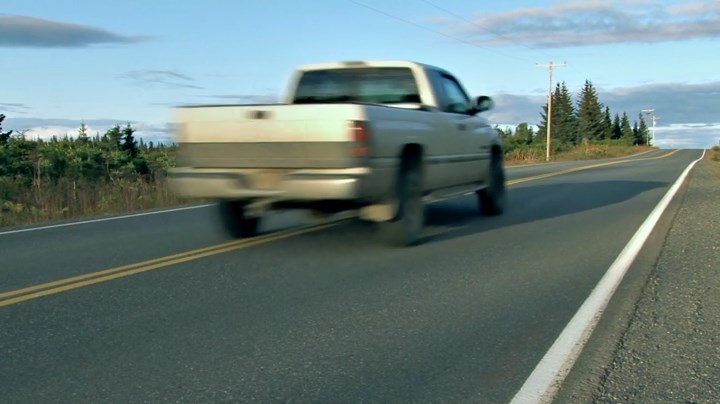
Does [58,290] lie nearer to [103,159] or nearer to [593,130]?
[103,159]

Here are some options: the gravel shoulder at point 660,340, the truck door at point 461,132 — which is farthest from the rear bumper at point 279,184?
the gravel shoulder at point 660,340

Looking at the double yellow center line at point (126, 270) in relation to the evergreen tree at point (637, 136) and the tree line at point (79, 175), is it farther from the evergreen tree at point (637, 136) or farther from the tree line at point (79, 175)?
the evergreen tree at point (637, 136)

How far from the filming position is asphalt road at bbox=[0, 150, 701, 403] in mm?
4617

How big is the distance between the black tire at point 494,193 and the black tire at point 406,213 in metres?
3.13

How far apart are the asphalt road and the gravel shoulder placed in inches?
13.8

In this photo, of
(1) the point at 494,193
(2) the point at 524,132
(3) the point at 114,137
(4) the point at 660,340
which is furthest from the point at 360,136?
(2) the point at 524,132

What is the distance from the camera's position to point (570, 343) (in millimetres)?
5355

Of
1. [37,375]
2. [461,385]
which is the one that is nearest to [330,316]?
[461,385]

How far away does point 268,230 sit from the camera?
10930 mm

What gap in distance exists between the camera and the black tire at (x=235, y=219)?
389 inches

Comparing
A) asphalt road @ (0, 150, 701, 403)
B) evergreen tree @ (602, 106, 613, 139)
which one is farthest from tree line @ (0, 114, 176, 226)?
evergreen tree @ (602, 106, 613, 139)

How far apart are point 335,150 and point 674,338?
155 inches

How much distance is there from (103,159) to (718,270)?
79.1 ft

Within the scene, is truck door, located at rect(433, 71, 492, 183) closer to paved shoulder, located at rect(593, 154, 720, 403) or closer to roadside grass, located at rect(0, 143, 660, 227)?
paved shoulder, located at rect(593, 154, 720, 403)
